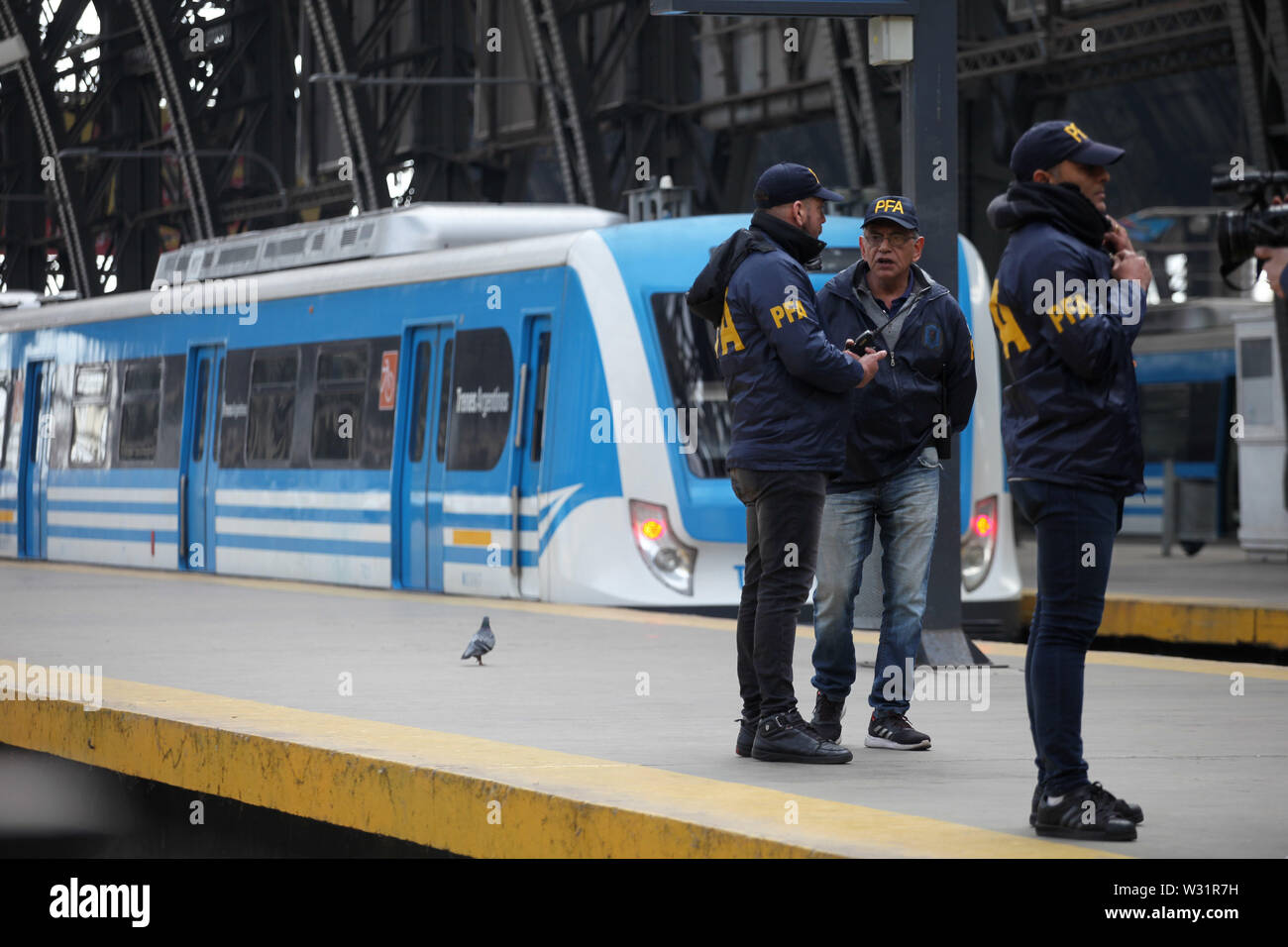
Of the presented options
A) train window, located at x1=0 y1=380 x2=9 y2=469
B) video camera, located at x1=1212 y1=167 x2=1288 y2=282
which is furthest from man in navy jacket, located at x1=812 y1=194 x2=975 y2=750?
train window, located at x1=0 y1=380 x2=9 y2=469

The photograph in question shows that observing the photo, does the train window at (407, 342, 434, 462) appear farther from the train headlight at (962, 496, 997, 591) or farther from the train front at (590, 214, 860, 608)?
the train headlight at (962, 496, 997, 591)

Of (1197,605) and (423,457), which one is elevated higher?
(423,457)

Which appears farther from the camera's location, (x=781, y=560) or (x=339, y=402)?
(x=339, y=402)

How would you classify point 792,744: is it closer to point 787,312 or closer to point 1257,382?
point 787,312

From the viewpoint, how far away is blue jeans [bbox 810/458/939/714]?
7.11m

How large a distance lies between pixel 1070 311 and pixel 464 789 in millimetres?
2257

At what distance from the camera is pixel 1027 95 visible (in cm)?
2652

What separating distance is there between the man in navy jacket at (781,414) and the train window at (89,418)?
48.1 feet

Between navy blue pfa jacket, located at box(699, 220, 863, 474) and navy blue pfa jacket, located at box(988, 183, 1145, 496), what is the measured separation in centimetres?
128

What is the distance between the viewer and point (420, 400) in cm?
1541

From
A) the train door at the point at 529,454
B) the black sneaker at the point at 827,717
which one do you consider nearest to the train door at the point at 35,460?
the train door at the point at 529,454

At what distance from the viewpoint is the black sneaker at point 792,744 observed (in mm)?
6676

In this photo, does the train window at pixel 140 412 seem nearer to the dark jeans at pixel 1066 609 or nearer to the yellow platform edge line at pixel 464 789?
the yellow platform edge line at pixel 464 789

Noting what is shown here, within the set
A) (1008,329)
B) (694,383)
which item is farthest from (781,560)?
(694,383)
